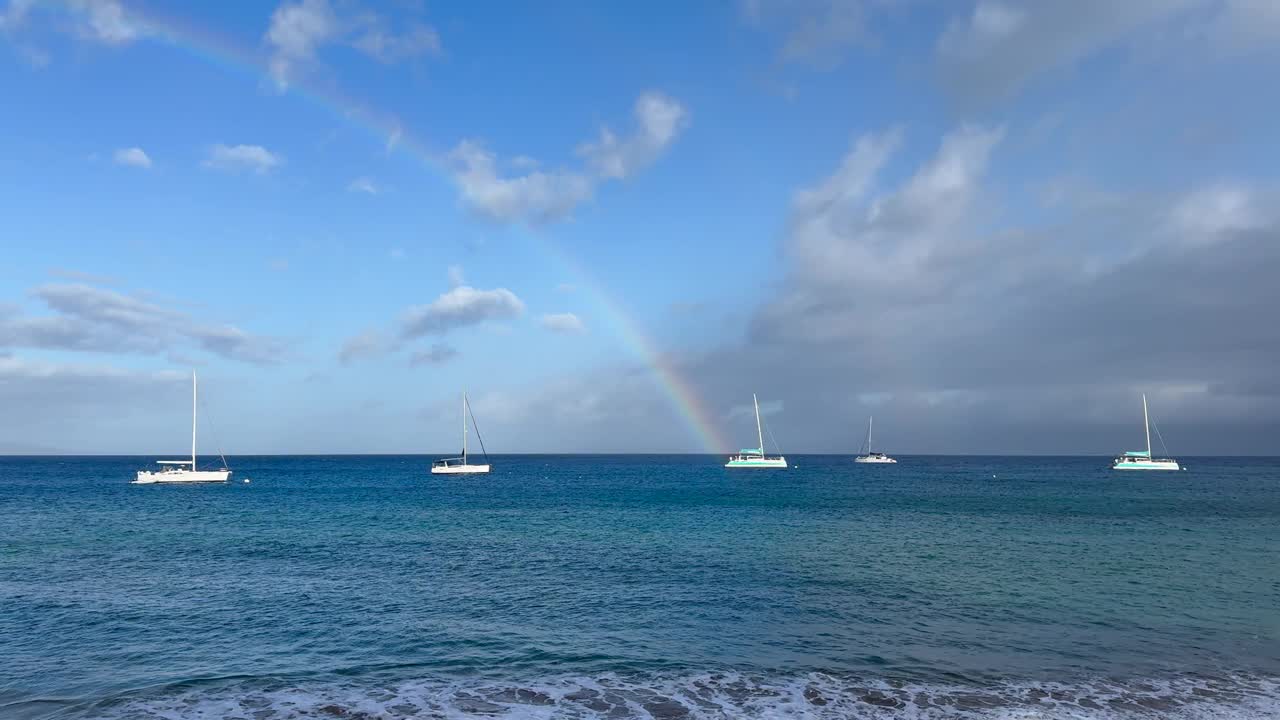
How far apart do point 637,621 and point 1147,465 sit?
192 meters

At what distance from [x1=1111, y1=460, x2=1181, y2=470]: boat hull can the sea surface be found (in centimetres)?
13537

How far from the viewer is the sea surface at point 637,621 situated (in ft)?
66.8

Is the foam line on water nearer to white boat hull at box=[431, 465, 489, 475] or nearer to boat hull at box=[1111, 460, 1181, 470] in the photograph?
white boat hull at box=[431, 465, 489, 475]

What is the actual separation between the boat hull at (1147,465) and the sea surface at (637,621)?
135369 millimetres

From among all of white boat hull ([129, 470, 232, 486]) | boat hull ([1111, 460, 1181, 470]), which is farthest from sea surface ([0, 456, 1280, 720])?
boat hull ([1111, 460, 1181, 470])

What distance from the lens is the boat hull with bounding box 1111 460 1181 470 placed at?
17325 cm

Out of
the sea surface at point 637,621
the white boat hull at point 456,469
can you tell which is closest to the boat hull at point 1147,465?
the sea surface at point 637,621

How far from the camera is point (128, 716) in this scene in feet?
62.6

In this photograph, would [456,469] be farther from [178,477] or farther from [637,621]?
[637,621]

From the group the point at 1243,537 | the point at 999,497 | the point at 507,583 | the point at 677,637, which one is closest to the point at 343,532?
the point at 507,583

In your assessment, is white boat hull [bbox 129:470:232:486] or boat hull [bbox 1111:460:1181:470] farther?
boat hull [bbox 1111:460:1181:470]

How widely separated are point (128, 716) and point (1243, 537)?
A: 68069mm

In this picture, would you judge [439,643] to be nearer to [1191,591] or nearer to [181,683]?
[181,683]

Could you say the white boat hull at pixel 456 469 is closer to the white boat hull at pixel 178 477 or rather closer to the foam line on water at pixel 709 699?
the white boat hull at pixel 178 477
